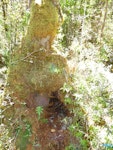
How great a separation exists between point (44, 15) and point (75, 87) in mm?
1312

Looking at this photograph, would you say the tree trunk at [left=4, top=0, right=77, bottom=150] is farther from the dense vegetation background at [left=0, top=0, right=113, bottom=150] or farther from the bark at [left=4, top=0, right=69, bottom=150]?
the dense vegetation background at [left=0, top=0, right=113, bottom=150]

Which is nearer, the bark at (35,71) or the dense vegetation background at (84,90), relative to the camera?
the dense vegetation background at (84,90)

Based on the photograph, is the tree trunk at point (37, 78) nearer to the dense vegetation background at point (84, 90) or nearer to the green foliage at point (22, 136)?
the green foliage at point (22, 136)

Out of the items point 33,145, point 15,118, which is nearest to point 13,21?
point 15,118

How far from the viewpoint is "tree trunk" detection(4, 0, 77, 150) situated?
411 centimetres

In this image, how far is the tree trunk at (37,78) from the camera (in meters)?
4.11

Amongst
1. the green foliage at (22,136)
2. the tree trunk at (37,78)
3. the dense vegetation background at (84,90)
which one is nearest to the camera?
the dense vegetation background at (84,90)

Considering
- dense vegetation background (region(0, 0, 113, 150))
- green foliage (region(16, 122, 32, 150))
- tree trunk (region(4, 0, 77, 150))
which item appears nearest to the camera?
dense vegetation background (region(0, 0, 113, 150))

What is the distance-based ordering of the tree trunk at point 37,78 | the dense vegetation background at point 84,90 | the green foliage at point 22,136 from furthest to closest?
the tree trunk at point 37,78, the green foliage at point 22,136, the dense vegetation background at point 84,90

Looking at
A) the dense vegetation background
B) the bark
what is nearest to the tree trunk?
the bark

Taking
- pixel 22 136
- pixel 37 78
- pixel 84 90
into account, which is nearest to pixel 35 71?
pixel 37 78

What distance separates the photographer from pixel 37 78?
4176 mm

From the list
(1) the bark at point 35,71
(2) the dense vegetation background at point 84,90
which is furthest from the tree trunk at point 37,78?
(2) the dense vegetation background at point 84,90

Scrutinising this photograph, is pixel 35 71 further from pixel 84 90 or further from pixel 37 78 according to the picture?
pixel 84 90
